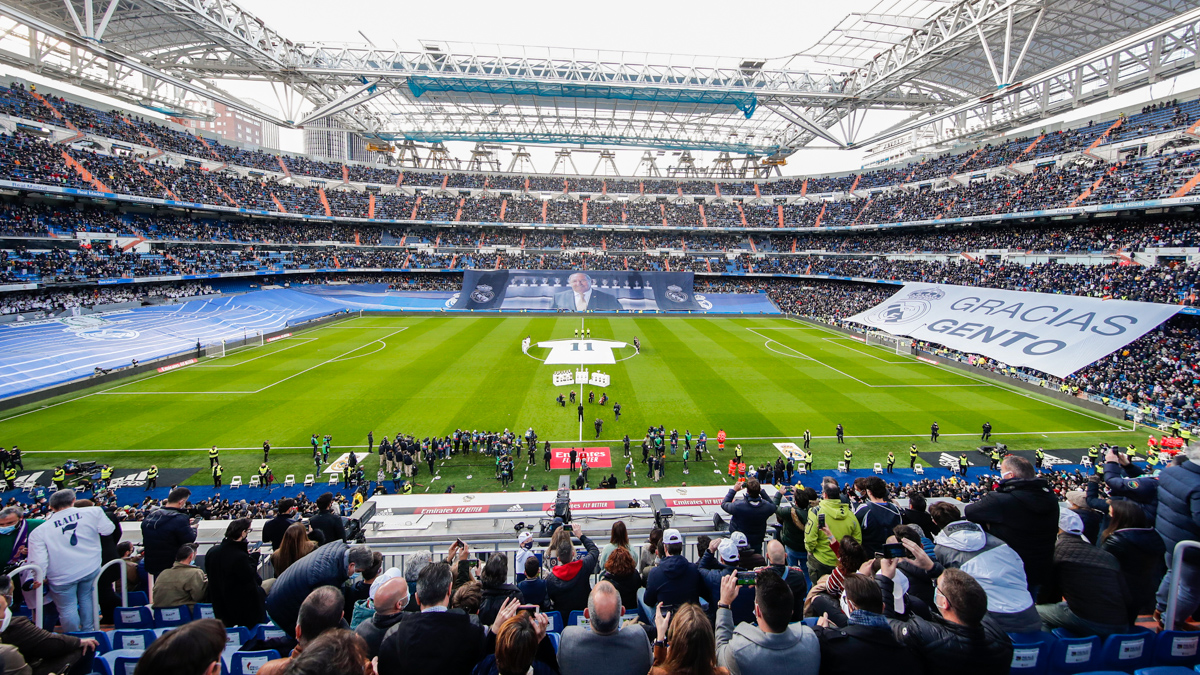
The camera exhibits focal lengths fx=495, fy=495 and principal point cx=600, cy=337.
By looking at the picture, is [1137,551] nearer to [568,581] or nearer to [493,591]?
[568,581]

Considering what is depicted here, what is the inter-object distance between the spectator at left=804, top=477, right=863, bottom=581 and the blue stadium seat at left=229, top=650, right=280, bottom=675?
5.57 metres

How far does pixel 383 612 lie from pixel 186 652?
1452 millimetres

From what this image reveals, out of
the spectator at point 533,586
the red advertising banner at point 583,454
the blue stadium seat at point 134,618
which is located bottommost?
the red advertising banner at point 583,454

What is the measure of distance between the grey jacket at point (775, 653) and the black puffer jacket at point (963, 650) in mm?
828

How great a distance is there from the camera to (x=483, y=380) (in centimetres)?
2777

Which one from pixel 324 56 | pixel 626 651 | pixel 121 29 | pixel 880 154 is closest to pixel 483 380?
pixel 626 651

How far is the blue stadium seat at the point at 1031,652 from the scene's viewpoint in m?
4.23

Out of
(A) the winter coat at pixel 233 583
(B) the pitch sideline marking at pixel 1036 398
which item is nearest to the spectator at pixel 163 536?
(A) the winter coat at pixel 233 583

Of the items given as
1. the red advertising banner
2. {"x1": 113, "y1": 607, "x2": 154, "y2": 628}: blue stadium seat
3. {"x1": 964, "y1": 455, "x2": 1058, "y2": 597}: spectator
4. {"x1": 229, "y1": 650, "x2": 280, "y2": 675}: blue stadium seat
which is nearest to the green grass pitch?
the red advertising banner

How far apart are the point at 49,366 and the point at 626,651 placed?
36.7 m

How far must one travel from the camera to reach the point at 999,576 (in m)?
4.14

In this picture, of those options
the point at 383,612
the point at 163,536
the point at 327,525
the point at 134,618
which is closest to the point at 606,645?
the point at 383,612

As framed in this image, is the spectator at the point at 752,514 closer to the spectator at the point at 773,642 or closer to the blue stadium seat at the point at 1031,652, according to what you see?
the blue stadium seat at the point at 1031,652

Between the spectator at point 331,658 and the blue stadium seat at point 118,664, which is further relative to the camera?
the blue stadium seat at point 118,664
